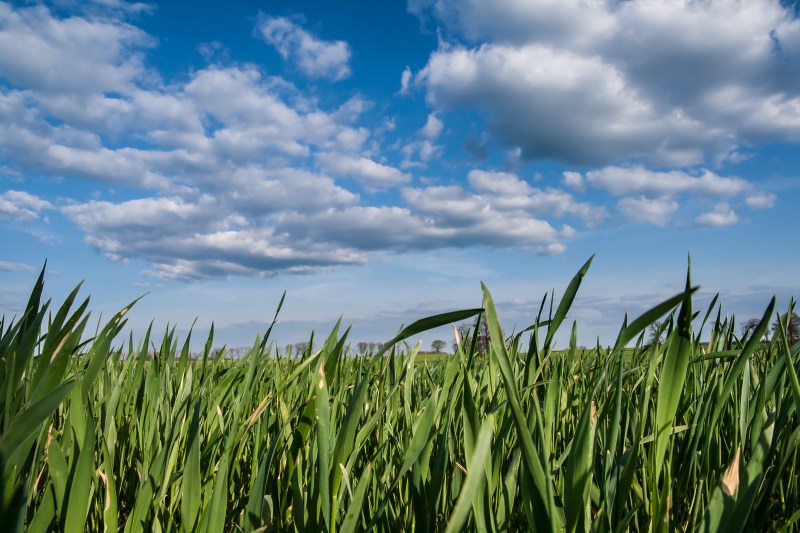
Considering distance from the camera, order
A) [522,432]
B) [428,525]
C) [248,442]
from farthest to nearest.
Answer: [248,442] < [428,525] < [522,432]

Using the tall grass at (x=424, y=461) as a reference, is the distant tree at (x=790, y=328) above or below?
above

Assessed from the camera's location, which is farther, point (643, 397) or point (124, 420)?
point (124, 420)

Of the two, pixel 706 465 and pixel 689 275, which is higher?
pixel 689 275

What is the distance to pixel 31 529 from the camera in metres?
0.78

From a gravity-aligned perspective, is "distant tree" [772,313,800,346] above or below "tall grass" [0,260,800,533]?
above

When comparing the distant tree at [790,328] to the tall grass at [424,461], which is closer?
the tall grass at [424,461]

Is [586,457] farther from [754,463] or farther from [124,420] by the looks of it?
[124,420]

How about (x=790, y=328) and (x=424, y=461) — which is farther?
(x=790, y=328)

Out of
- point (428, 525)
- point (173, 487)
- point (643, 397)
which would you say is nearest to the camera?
point (428, 525)

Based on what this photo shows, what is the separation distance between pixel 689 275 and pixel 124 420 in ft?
5.13

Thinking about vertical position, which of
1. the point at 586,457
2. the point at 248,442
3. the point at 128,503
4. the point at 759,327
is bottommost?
the point at 128,503

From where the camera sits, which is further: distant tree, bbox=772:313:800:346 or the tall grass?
distant tree, bbox=772:313:800:346

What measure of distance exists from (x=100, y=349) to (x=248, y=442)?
0.75 m

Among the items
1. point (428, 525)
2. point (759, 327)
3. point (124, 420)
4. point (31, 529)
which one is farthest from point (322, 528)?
point (124, 420)
